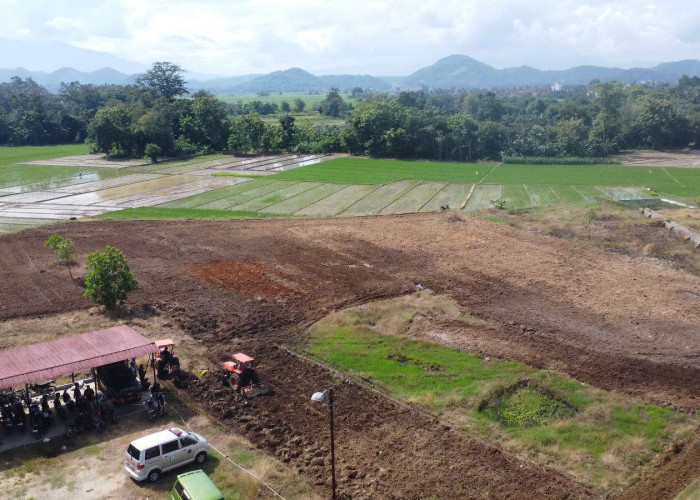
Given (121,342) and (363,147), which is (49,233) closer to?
(121,342)

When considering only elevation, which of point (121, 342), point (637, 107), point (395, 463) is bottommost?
point (395, 463)

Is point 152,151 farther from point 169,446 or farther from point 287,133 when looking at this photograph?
point 169,446

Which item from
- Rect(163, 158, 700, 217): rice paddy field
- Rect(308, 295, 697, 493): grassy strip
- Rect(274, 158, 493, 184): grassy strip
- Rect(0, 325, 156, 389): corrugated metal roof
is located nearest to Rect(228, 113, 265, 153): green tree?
Rect(274, 158, 493, 184): grassy strip

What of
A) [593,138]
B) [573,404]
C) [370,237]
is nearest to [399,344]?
[573,404]

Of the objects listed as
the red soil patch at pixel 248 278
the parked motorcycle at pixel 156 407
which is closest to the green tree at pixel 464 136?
the red soil patch at pixel 248 278

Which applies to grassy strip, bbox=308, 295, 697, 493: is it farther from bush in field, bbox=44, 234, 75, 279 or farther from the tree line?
the tree line

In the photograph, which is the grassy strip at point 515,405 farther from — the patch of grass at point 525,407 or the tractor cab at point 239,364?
the tractor cab at point 239,364

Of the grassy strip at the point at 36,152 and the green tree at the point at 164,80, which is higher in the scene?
the green tree at the point at 164,80
